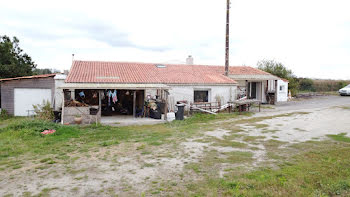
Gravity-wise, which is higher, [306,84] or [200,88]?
[306,84]

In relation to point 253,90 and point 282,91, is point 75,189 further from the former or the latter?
point 282,91

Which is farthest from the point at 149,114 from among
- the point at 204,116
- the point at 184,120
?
the point at 204,116

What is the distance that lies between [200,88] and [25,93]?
12.2m

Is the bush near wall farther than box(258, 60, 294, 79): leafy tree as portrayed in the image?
Yes

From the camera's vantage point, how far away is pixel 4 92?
1628 cm

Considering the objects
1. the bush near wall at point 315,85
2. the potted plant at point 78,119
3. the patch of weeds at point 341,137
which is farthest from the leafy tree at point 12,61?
the bush near wall at point 315,85

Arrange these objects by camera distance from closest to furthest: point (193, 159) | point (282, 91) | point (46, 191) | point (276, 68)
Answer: point (46, 191) → point (193, 159) → point (282, 91) → point (276, 68)

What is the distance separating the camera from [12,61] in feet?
67.9

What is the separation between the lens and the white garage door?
16.5 meters

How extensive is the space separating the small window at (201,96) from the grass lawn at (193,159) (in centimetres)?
725

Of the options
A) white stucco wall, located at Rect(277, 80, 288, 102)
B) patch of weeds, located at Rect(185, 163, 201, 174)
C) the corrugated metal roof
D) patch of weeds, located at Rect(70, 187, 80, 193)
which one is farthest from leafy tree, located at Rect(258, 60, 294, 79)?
patch of weeds, located at Rect(70, 187, 80, 193)

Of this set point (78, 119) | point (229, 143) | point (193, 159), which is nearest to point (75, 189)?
point (193, 159)

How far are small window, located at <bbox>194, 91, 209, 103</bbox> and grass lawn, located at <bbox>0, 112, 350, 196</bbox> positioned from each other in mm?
7251

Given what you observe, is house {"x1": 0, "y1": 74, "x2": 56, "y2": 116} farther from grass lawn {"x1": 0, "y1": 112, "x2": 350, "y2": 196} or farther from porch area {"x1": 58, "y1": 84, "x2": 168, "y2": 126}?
grass lawn {"x1": 0, "y1": 112, "x2": 350, "y2": 196}
